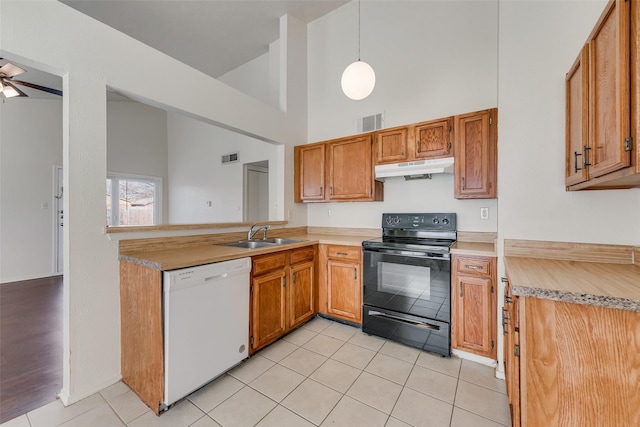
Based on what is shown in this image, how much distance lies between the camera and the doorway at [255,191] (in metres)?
4.95

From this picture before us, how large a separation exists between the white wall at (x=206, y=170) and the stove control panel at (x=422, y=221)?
1.83 m

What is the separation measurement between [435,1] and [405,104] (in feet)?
3.54

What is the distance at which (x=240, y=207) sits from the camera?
4945 mm

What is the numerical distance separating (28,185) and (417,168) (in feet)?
20.5

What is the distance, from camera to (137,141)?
5.99 meters

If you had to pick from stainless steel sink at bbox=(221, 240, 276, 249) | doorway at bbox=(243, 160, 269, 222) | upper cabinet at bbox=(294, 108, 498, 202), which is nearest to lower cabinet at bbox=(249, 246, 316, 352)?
stainless steel sink at bbox=(221, 240, 276, 249)

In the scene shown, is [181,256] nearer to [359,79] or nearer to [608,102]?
[359,79]

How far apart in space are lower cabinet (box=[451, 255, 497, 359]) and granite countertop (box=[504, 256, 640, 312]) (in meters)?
0.52

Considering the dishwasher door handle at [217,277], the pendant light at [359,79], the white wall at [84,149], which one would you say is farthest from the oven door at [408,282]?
the white wall at [84,149]

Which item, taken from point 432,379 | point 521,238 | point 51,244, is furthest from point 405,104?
point 51,244

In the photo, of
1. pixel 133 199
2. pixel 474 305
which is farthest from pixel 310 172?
pixel 133 199

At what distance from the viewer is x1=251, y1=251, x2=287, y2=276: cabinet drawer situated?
2.17 meters

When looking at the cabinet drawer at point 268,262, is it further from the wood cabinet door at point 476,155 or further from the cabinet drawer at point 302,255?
the wood cabinet door at point 476,155

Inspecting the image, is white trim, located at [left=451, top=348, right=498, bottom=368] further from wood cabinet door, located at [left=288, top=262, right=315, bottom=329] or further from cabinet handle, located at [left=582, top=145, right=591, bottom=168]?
cabinet handle, located at [left=582, top=145, right=591, bottom=168]
